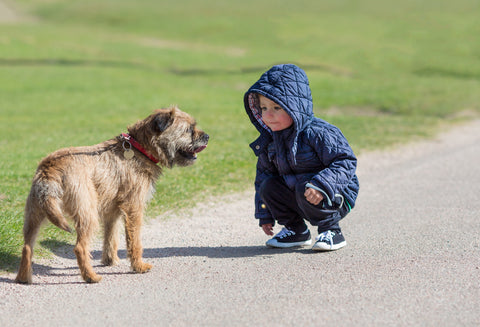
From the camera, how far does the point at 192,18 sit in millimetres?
49625

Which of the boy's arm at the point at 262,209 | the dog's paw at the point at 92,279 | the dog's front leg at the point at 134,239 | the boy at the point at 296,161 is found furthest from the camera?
the boy's arm at the point at 262,209

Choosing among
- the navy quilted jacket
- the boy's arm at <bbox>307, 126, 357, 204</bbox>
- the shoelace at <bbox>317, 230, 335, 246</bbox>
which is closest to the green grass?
the navy quilted jacket

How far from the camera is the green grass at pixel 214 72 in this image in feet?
37.3

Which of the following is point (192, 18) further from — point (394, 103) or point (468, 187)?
point (468, 187)

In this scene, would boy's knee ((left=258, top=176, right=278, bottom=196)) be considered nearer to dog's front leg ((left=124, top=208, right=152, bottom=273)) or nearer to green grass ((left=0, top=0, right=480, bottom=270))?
dog's front leg ((left=124, top=208, right=152, bottom=273))

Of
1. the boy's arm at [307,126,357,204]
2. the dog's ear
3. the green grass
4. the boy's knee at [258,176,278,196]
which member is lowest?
the green grass

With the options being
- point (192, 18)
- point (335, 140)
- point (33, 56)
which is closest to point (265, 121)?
point (335, 140)

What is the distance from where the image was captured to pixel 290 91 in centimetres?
548

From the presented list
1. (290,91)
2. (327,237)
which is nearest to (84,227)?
(290,91)

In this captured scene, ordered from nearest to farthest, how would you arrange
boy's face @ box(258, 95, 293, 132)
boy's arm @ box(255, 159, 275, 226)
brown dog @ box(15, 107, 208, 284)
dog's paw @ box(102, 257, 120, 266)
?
brown dog @ box(15, 107, 208, 284) < boy's face @ box(258, 95, 293, 132) < dog's paw @ box(102, 257, 120, 266) < boy's arm @ box(255, 159, 275, 226)

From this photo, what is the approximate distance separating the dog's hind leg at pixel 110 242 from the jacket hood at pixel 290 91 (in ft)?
5.87

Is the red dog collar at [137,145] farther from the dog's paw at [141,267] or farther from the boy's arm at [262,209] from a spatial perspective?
the boy's arm at [262,209]

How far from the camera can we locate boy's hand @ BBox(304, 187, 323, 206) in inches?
→ 212

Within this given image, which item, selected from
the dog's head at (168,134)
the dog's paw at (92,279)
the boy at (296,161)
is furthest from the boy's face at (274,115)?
the dog's paw at (92,279)
